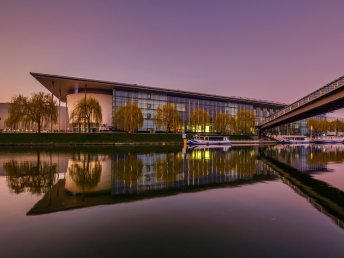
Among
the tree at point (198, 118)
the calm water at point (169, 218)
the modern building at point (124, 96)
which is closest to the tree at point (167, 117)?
the modern building at point (124, 96)

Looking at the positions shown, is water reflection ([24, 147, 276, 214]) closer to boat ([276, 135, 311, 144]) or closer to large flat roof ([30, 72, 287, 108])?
large flat roof ([30, 72, 287, 108])

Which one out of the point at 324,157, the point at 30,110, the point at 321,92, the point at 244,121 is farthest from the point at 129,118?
the point at 324,157

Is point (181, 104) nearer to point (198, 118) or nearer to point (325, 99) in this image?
point (198, 118)

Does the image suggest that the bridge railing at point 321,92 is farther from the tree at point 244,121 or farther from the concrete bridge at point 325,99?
the tree at point 244,121

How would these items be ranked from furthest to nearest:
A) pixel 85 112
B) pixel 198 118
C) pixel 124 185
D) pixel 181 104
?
pixel 181 104 → pixel 198 118 → pixel 85 112 → pixel 124 185

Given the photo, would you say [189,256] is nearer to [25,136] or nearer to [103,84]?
[25,136]

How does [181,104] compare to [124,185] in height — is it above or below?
above

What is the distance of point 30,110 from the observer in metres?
65.7

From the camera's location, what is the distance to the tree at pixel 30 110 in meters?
64.8

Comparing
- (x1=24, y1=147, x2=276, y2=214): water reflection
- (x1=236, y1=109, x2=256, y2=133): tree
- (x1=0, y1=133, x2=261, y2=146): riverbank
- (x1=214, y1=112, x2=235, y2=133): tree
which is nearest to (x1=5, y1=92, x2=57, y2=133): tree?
(x1=0, y1=133, x2=261, y2=146): riverbank

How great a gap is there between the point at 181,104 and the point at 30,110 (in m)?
62.2

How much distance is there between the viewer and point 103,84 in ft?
302

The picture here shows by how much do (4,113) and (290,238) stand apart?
140 meters

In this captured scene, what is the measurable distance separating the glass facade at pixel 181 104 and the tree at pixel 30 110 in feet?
99.6
